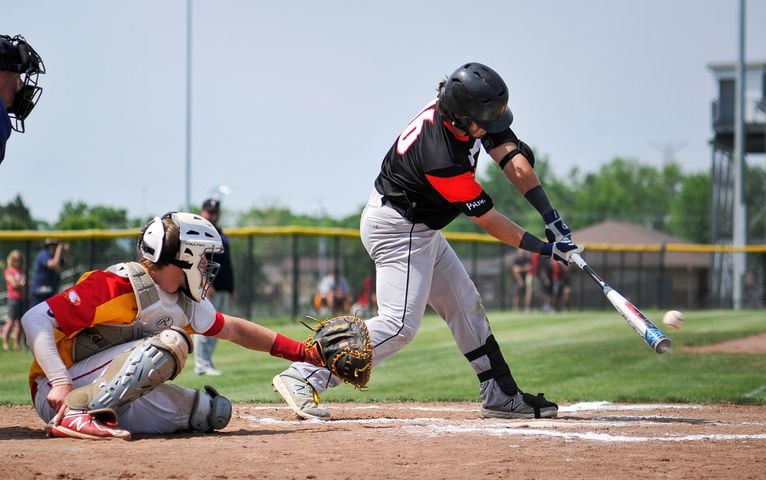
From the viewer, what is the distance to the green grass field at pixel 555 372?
8984mm

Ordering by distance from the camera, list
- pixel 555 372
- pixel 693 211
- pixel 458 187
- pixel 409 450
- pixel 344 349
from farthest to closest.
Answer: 1. pixel 693 211
2. pixel 555 372
3. pixel 458 187
4. pixel 344 349
5. pixel 409 450

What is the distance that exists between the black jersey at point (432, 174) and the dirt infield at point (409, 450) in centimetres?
134

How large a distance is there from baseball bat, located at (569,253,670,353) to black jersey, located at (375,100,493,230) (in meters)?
0.73

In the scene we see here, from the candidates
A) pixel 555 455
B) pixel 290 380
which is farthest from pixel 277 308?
pixel 555 455

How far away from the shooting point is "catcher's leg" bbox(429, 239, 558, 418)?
6.64 metres

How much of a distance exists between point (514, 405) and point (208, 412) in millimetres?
2204

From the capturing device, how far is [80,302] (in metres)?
4.93

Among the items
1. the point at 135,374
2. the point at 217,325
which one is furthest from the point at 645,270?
the point at 135,374

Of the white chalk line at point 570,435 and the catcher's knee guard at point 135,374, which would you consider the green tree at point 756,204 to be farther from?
the catcher's knee guard at point 135,374

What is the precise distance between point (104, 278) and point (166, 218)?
0.45 m

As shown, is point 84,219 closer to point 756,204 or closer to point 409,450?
point 409,450

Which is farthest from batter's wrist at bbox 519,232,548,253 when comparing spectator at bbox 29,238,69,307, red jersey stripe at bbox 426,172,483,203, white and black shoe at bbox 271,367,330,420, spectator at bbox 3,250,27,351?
spectator at bbox 3,250,27,351

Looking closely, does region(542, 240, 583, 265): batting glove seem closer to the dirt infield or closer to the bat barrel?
the bat barrel

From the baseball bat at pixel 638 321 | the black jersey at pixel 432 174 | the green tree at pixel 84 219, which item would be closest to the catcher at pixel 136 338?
the black jersey at pixel 432 174
